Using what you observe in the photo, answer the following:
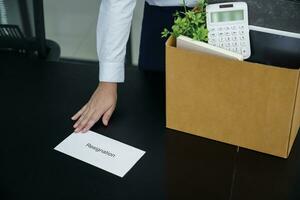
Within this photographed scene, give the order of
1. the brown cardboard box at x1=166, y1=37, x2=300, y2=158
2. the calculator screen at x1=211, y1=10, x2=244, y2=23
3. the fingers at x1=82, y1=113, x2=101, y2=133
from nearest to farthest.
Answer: the brown cardboard box at x1=166, y1=37, x2=300, y2=158, the calculator screen at x1=211, y1=10, x2=244, y2=23, the fingers at x1=82, y1=113, x2=101, y2=133

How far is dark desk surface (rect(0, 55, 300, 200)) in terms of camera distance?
3.41 feet

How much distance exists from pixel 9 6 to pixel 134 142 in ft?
3.04

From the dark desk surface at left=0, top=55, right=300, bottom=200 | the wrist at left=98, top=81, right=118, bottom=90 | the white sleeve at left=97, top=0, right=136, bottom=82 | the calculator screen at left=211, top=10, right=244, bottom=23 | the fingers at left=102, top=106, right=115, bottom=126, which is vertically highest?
the calculator screen at left=211, top=10, right=244, bottom=23

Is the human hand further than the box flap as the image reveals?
Yes

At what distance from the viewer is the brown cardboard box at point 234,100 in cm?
103

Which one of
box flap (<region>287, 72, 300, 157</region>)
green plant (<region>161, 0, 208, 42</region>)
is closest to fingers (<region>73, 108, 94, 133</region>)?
green plant (<region>161, 0, 208, 42</region>)

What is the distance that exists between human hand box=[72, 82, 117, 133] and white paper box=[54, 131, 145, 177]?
0.03 metres

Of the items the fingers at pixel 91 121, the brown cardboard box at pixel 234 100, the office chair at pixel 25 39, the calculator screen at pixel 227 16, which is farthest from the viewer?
Result: the office chair at pixel 25 39

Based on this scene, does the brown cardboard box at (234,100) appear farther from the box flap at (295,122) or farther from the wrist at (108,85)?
the wrist at (108,85)

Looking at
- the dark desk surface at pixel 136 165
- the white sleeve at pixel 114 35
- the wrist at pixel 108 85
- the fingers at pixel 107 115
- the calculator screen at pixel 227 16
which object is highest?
the calculator screen at pixel 227 16

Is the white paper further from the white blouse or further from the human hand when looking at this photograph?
the white blouse

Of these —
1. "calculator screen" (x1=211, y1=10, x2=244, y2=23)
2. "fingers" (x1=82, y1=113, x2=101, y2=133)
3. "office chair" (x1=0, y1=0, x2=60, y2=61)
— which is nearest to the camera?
"calculator screen" (x1=211, y1=10, x2=244, y2=23)

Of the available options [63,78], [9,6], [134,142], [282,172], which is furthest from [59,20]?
[282,172]

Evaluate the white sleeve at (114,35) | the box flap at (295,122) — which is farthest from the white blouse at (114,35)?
the box flap at (295,122)
